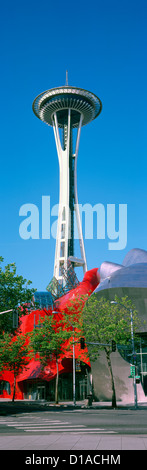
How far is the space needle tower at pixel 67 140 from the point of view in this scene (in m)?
142

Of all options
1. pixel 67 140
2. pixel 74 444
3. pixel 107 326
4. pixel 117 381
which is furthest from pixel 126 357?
pixel 67 140

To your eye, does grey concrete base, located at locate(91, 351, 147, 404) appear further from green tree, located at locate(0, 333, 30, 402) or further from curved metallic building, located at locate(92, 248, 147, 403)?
green tree, located at locate(0, 333, 30, 402)

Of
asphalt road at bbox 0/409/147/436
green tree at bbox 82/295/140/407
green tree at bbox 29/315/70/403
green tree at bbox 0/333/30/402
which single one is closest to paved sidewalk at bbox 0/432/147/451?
asphalt road at bbox 0/409/147/436

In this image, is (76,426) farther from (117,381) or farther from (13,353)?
(13,353)

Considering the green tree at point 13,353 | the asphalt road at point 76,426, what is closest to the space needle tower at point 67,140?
A: the green tree at point 13,353

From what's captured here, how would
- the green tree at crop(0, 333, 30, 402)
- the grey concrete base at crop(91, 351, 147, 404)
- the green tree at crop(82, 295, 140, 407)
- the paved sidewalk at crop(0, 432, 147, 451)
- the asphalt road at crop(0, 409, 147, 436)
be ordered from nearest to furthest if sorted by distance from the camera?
the paved sidewalk at crop(0, 432, 147, 451) < the asphalt road at crop(0, 409, 147, 436) < the green tree at crop(82, 295, 140, 407) < the grey concrete base at crop(91, 351, 147, 404) < the green tree at crop(0, 333, 30, 402)

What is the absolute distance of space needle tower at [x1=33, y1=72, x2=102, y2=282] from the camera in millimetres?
142000

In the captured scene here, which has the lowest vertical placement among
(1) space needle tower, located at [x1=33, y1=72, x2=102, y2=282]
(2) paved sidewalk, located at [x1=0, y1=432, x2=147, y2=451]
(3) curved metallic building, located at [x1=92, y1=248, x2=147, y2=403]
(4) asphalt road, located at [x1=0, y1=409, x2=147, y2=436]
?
(4) asphalt road, located at [x1=0, y1=409, x2=147, y2=436]

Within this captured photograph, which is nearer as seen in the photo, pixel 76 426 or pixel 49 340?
pixel 76 426

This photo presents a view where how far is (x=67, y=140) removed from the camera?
149m

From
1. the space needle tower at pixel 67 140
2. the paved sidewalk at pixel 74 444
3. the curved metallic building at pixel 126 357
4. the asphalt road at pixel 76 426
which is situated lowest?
the asphalt road at pixel 76 426

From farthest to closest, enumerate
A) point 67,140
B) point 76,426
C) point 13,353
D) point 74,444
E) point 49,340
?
point 67,140 < point 13,353 < point 49,340 < point 76,426 < point 74,444

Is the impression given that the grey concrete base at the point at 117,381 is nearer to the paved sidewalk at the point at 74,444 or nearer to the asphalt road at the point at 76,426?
the asphalt road at the point at 76,426
